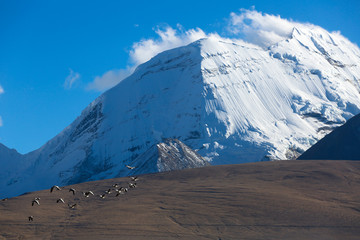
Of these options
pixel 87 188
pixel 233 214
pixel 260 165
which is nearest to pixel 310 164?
pixel 260 165

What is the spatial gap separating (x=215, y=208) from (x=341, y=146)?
6032cm

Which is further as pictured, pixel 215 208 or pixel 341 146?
pixel 341 146

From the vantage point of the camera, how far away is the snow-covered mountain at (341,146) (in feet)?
486

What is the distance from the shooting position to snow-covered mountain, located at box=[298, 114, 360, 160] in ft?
486

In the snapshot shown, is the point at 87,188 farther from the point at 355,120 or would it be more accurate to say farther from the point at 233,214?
the point at 355,120

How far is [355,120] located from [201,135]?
56.7 m

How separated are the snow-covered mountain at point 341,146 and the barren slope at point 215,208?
16308 mm

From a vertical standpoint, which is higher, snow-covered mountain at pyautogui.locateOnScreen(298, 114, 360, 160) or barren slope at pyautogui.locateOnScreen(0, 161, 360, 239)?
snow-covered mountain at pyautogui.locateOnScreen(298, 114, 360, 160)

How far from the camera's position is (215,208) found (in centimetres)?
10306

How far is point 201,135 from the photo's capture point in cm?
19600

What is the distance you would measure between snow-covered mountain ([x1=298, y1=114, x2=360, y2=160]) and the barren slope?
16.3 meters

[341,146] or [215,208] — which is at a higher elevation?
[341,146]

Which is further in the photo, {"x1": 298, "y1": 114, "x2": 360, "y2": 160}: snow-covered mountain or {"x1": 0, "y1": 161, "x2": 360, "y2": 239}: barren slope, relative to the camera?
{"x1": 298, "y1": 114, "x2": 360, "y2": 160}: snow-covered mountain

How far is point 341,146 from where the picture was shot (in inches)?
5955
